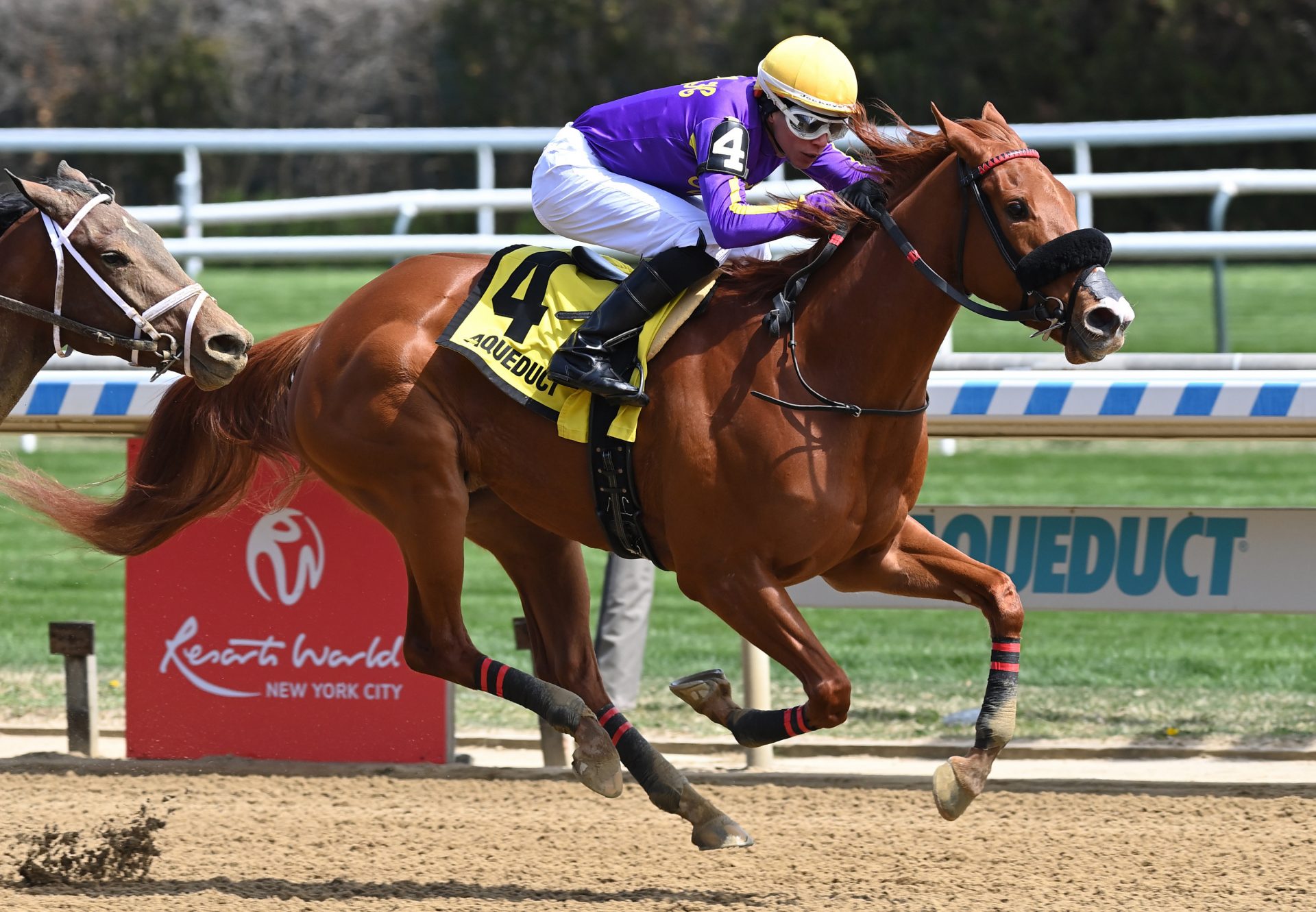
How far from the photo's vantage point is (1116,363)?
5848 millimetres

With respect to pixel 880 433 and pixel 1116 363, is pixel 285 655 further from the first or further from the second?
pixel 1116 363

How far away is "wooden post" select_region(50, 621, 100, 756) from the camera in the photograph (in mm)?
6004

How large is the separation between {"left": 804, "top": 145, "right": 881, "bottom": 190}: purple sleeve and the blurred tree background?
1146 centimetres

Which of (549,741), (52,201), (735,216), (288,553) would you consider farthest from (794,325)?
(288,553)

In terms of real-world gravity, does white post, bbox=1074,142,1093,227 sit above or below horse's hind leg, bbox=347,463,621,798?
above

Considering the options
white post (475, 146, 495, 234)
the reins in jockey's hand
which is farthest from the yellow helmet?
white post (475, 146, 495, 234)

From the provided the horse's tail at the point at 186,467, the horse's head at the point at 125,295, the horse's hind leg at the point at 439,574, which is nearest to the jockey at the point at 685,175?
the horse's hind leg at the point at 439,574

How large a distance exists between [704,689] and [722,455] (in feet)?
2.15

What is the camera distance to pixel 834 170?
4551mm

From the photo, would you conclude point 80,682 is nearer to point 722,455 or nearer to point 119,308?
point 119,308

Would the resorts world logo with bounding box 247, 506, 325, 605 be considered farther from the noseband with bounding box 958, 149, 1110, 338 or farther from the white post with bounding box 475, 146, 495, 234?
the noseband with bounding box 958, 149, 1110, 338

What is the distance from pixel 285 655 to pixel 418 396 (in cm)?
169

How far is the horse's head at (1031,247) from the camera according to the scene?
3783 mm

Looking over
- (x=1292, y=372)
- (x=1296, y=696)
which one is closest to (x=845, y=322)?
(x=1292, y=372)
